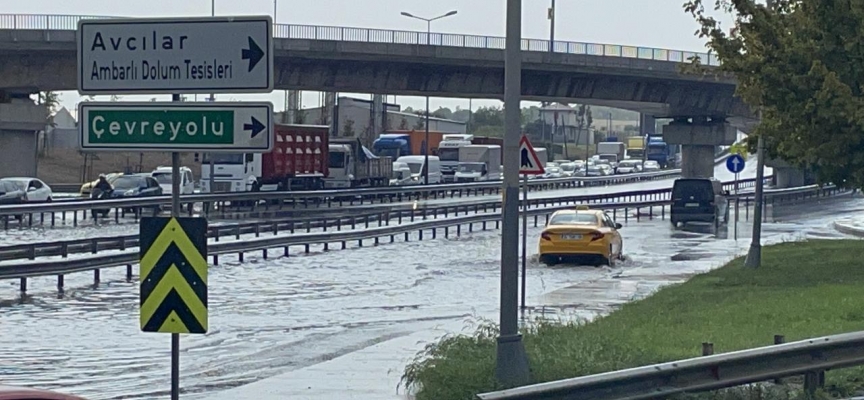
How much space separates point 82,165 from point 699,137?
49388mm

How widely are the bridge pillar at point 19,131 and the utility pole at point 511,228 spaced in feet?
155

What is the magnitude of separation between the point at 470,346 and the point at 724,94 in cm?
5662

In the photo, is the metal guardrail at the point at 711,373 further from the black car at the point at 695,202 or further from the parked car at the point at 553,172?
the parked car at the point at 553,172

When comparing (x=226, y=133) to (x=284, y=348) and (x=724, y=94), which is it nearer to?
(x=284, y=348)

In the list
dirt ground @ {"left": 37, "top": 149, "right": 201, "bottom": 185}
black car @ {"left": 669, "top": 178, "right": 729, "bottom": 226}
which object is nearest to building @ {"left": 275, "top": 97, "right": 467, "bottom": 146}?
dirt ground @ {"left": 37, "top": 149, "right": 201, "bottom": 185}

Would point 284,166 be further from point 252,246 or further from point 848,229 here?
point 252,246

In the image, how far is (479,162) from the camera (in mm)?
95625

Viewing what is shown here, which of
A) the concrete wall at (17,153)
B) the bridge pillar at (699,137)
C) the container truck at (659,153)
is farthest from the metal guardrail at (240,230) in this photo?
the container truck at (659,153)

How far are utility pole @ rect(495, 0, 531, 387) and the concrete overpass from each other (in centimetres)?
4229

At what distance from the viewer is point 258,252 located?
36562 mm

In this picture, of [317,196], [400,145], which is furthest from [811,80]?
[400,145]

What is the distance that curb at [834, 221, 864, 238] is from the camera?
46031 mm

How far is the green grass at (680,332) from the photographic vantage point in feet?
41.2

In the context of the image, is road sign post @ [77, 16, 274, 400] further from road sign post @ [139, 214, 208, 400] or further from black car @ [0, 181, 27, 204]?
black car @ [0, 181, 27, 204]
